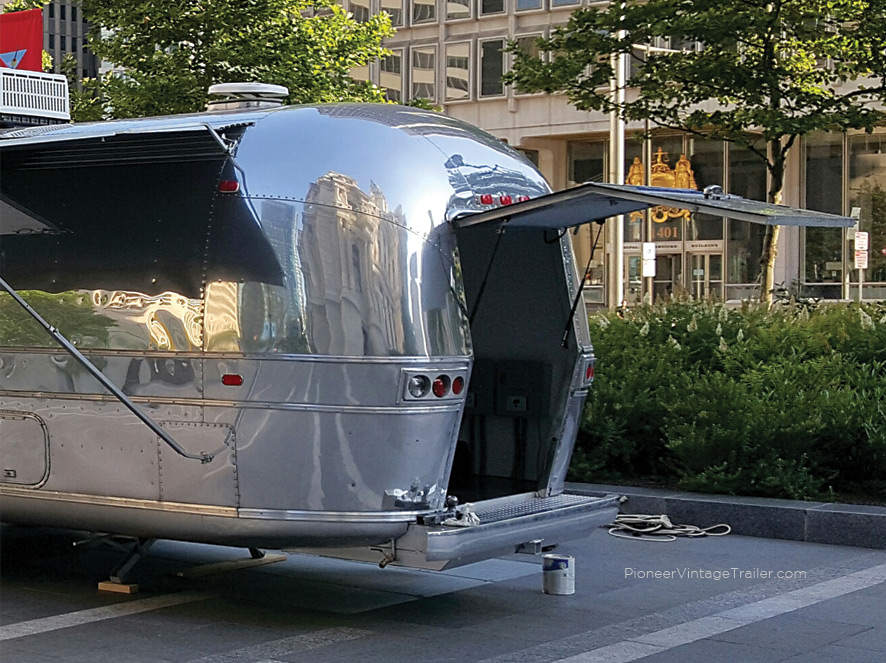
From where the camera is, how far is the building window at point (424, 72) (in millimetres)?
45594

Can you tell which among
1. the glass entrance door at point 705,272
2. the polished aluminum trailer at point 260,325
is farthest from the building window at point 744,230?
the polished aluminum trailer at point 260,325

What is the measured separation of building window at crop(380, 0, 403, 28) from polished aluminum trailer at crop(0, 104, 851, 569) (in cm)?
3983

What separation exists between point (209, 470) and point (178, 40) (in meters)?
14.9

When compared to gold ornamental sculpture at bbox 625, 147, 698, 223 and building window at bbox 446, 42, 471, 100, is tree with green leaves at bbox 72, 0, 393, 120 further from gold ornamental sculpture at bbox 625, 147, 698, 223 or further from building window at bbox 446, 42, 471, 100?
building window at bbox 446, 42, 471, 100

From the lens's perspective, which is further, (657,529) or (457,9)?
(457,9)

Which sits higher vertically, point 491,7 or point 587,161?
point 491,7

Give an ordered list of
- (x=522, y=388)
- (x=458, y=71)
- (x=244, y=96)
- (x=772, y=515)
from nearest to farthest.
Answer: (x=244, y=96) → (x=522, y=388) → (x=772, y=515) → (x=458, y=71)

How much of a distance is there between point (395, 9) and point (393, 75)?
2.36 m

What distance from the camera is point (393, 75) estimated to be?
46344 mm

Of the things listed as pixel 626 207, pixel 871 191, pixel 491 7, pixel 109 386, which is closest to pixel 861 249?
pixel 871 191

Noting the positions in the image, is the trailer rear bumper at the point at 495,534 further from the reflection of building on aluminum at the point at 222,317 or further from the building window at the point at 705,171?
the building window at the point at 705,171

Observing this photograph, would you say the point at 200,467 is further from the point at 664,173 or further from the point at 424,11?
the point at 424,11

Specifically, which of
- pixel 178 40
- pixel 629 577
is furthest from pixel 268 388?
pixel 178 40

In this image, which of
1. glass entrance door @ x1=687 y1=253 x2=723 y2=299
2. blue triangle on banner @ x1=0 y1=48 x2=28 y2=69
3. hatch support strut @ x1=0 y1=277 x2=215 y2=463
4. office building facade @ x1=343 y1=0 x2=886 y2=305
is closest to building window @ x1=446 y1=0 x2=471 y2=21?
office building facade @ x1=343 y1=0 x2=886 y2=305
